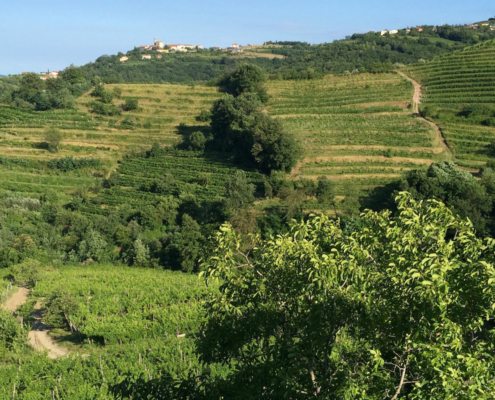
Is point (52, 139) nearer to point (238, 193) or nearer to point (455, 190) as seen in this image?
point (238, 193)

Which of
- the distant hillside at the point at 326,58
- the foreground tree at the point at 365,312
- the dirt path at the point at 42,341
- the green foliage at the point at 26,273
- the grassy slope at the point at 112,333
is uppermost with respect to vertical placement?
the distant hillside at the point at 326,58

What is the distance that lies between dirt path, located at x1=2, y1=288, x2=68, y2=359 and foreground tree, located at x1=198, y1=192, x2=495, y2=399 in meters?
16.7

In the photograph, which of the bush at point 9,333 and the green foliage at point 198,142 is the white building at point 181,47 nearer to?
the green foliage at point 198,142

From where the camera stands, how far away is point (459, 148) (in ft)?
143

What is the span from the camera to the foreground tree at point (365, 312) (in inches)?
246

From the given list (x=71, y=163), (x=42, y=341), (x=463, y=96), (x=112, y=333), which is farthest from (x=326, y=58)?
(x=42, y=341)

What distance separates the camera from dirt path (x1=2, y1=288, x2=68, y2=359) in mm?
21969

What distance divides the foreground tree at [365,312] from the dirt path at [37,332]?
16747 millimetres

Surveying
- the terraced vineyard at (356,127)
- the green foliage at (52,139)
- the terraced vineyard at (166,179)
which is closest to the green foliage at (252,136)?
the terraced vineyard at (166,179)

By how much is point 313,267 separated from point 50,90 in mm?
63590

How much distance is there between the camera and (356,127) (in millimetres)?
49031

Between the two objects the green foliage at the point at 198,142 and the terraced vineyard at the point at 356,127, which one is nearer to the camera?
the terraced vineyard at the point at 356,127

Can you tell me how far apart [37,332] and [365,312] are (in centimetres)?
2247

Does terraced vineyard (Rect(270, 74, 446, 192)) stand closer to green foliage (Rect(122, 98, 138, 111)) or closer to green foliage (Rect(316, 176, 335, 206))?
green foliage (Rect(316, 176, 335, 206))
